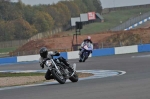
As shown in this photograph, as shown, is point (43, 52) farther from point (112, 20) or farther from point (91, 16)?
point (112, 20)

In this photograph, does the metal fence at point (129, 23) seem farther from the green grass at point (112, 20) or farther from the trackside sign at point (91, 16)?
the trackside sign at point (91, 16)

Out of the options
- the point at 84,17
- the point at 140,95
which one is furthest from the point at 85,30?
the point at 140,95

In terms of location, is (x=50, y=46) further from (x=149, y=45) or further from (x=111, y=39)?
(x=149, y=45)

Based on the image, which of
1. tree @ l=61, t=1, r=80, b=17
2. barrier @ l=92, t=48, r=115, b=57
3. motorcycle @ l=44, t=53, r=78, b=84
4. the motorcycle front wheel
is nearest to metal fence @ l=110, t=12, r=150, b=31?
tree @ l=61, t=1, r=80, b=17

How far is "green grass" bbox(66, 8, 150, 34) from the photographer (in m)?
80.0

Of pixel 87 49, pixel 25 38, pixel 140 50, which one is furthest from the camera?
pixel 25 38

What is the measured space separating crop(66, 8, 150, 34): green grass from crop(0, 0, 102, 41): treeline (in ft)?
12.8

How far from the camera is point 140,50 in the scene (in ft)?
141

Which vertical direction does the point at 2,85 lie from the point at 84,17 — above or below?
below

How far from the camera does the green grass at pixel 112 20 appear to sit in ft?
262

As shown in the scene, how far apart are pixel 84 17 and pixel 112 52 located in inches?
1446

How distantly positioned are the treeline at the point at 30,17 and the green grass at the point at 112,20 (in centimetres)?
389

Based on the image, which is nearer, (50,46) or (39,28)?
(50,46)

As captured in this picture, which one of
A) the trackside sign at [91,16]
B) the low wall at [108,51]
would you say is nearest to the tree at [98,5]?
the trackside sign at [91,16]
